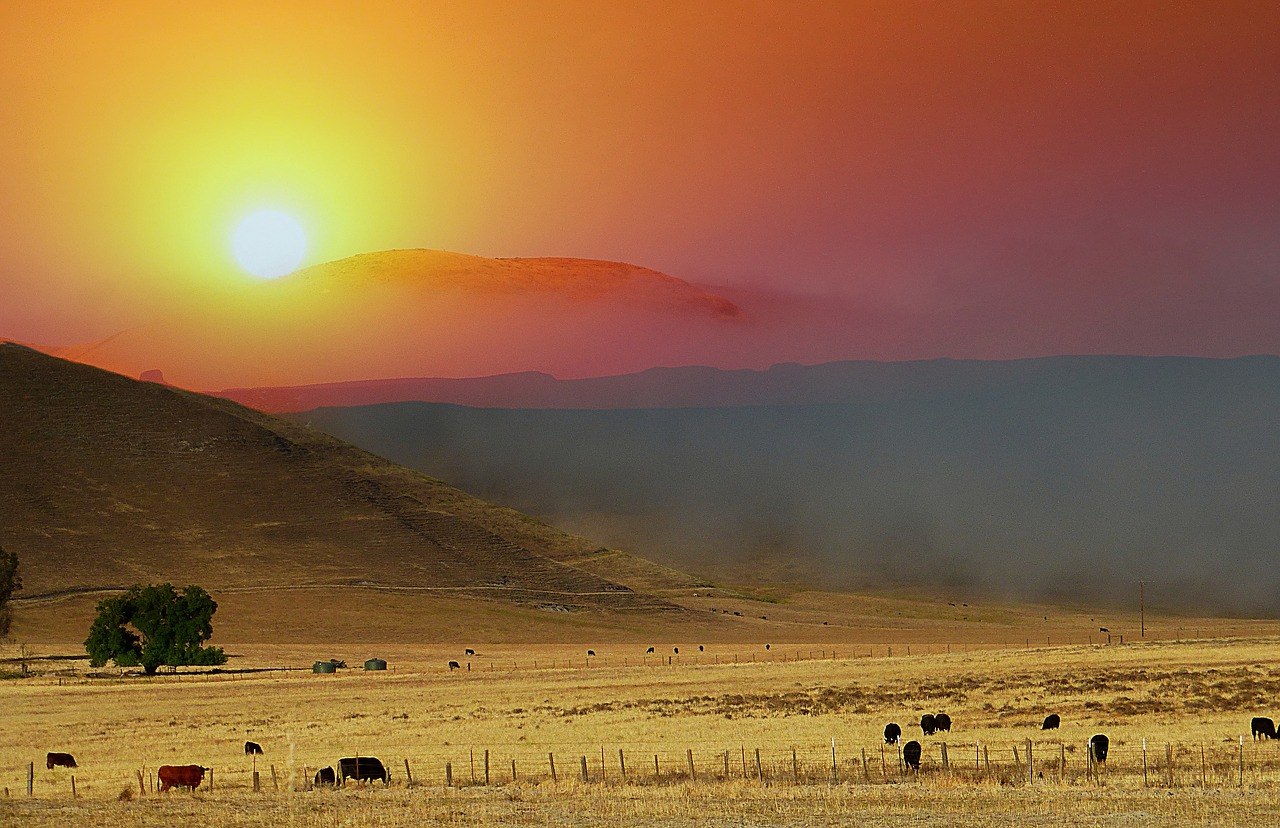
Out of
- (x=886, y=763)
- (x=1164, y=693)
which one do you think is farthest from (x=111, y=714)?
(x=1164, y=693)

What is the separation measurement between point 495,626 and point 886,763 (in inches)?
4622

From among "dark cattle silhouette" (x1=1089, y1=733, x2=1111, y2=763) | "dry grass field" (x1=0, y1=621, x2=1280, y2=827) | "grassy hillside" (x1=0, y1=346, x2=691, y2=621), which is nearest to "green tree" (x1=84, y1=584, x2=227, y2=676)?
"dry grass field" (x1=0, y1=621, x2=1280, y2=827)

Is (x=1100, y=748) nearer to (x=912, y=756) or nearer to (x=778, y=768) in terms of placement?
(x=912, y=756)

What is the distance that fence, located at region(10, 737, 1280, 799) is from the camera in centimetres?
3253

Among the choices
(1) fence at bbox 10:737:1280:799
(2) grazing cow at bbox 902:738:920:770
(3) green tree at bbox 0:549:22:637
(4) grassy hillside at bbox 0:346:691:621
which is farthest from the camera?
(4) grassy hillside at bbox 0:346:691:621

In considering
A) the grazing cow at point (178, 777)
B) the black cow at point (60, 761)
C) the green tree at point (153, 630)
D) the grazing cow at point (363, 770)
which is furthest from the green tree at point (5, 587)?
the grazing cow at point (363, 770)

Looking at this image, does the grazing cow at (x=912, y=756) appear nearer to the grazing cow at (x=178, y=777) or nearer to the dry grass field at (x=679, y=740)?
the dry grass field at (x=679, y=740)

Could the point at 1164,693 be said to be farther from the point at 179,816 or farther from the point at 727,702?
the point at 179,816

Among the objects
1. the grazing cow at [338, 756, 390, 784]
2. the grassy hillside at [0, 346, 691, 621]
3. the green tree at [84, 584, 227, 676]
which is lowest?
the grazing cow at [338, 756, 390, 784]

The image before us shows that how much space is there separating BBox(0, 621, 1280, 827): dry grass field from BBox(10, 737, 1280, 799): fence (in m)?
0.16

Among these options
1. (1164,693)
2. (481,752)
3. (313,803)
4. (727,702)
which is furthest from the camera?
(727,702)

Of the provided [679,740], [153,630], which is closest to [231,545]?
[153,630]

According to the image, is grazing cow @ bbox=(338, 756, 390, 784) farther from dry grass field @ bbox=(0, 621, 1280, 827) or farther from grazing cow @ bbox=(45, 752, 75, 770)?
grazing cow @ bbox=(45, 752, 75, 770)

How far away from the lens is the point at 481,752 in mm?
42906
